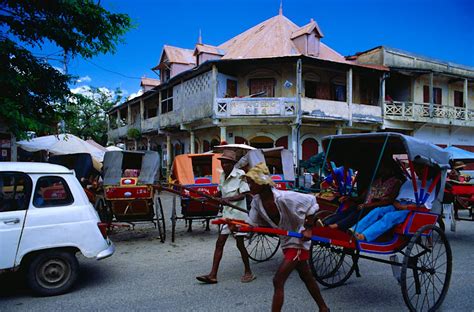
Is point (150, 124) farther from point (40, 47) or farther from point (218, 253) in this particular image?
point (218, 253)

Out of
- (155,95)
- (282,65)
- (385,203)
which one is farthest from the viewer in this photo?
(155,95)

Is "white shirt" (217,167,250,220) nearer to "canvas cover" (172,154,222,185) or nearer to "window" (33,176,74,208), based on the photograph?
"window" (33,176,74,208)

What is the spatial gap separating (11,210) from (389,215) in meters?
4.85

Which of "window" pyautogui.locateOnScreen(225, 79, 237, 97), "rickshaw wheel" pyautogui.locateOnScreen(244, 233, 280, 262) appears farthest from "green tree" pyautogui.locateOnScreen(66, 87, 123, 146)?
"rickshaw wheel" pyautogui.locateOnScreen(244, 233, 280, 262)

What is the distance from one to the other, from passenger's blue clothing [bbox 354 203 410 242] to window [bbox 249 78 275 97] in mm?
17650

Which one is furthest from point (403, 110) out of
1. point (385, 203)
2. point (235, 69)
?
point (385, 203)

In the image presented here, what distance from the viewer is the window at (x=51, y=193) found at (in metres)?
4.90

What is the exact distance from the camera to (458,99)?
92.9 ft

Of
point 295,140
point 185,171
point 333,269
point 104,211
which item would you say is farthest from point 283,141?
point 333,269

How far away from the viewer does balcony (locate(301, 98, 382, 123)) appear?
20078mm

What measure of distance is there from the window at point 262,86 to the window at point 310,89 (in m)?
2.08

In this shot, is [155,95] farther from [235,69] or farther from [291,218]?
[291,218]

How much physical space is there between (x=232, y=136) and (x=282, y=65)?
203 inches

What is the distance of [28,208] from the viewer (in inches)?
188
